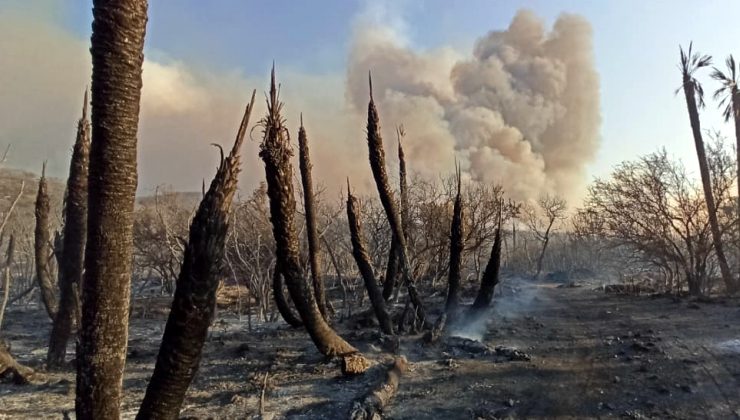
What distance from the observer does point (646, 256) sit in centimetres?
2317

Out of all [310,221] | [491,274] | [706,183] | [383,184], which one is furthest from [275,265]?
[706,183]

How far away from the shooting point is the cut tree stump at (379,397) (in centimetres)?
786

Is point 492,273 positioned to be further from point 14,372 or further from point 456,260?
point 14,372

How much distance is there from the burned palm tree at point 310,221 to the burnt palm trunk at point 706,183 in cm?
1650

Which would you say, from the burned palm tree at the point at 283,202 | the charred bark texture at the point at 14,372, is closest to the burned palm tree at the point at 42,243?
the charred bark texture at the point at 14,372

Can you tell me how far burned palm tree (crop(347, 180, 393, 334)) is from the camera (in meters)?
13.3

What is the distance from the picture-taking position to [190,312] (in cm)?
468

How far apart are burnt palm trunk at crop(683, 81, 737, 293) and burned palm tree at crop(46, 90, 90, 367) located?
22.6 meters

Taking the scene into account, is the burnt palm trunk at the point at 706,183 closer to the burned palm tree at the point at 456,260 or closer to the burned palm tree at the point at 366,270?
the burned palm tree at the point at 456,260

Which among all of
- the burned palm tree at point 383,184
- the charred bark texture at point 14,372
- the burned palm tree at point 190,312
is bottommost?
the charred bark texture at point 14,372

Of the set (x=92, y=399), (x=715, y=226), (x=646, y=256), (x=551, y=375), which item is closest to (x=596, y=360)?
(x=551, y=375)

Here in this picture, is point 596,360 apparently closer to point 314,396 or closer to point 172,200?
point 314,396

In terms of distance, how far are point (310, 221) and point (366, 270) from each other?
2.38 meters

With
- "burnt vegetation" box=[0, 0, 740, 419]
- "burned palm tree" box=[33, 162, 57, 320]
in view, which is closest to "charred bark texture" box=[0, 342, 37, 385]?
"burnt vegetation" box=[0, 0, 740, 419]
